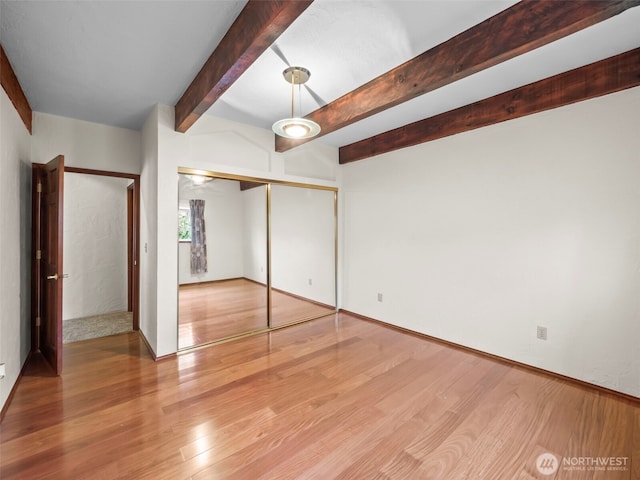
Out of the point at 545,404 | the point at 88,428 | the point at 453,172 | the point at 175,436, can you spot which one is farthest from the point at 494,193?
the point at 88,428

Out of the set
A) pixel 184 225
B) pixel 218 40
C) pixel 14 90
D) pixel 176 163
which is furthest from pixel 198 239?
pixel 218 40

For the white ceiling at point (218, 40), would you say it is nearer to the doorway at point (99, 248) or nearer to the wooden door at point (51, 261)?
the wooden door at point (51, 261)

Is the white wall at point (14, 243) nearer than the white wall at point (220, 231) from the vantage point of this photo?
Yes

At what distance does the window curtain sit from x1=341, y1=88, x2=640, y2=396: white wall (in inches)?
91.9

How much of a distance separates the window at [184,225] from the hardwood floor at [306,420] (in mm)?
1284

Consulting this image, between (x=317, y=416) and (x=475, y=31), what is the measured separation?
2786mm

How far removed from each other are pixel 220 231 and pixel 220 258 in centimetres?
36

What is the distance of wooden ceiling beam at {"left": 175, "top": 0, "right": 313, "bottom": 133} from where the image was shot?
1.45 meters

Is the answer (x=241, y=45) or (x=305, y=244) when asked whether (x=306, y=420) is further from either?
(x=305, y=244)

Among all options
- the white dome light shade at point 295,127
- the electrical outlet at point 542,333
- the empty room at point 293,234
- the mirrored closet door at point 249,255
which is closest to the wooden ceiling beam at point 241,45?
the empty room at point 293,234

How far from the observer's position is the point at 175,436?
6.04ft

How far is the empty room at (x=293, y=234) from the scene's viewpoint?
1.72 m

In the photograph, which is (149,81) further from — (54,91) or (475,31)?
(475,31)

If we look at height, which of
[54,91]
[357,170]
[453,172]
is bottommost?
[453,172]
